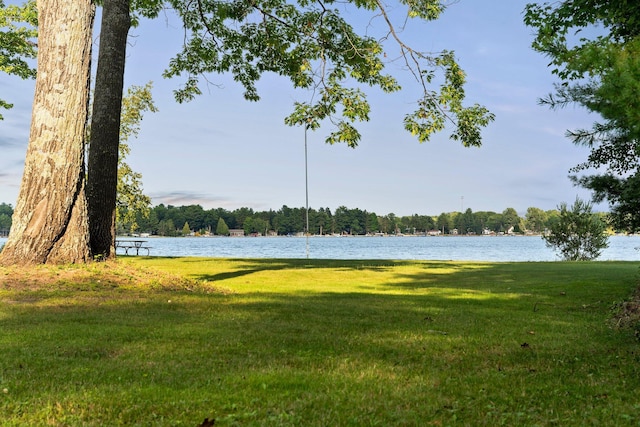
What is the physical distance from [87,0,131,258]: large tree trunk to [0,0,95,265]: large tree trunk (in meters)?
1.17

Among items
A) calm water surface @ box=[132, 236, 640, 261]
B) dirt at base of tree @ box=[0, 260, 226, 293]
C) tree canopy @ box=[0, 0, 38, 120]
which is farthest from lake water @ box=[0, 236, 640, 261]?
dirt at base of tree @ box=[0, 260, 226, 293]

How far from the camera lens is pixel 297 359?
18.2ft

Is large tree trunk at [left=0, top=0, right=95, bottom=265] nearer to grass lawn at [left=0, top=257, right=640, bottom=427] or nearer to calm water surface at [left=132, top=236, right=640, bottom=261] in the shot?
grass lawn at [left=0, top=257, right=640, bottom=427]

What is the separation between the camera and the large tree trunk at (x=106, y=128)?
13641 mm

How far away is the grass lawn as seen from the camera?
3.92 meters

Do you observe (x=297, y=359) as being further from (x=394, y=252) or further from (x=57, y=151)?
(x=394, y=252)

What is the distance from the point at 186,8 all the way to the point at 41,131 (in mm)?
10016

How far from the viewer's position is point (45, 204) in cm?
1175

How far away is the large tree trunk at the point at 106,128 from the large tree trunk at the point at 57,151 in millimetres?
1168

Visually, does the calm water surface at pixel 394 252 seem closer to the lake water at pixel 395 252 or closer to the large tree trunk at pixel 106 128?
the lake water at pixel 395 252

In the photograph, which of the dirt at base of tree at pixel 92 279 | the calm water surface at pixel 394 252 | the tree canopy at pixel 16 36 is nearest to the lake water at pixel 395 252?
the calm water surface at pixel 394 252

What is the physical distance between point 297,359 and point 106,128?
11.1 meters

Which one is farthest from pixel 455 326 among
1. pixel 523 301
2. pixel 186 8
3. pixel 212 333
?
pixel 186 8

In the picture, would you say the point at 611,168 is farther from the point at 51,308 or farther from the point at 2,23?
the point at 2,23
